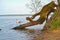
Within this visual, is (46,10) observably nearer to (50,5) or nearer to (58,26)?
(50,5)

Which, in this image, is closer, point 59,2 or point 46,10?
point 59,2

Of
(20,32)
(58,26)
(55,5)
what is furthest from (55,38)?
(20,32)

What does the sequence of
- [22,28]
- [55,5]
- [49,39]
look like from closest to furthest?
[49,39], [55,5], [22,28]

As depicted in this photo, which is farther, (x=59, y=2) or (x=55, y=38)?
(x=59, y=2)

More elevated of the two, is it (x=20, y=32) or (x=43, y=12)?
(x=43, y=12)

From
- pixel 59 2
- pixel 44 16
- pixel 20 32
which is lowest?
pixel 20 32

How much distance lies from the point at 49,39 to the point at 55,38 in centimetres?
29

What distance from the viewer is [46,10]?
2425cm

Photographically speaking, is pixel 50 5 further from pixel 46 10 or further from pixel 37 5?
pixel 37 5

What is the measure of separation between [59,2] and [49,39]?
10816mm

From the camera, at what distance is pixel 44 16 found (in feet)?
80.7

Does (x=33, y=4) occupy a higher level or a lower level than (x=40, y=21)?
higher

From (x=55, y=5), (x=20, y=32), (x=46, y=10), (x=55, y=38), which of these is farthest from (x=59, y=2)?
(x=55, y=38)

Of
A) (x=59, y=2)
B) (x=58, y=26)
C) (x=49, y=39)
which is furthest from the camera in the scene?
(x=59, y=2)
